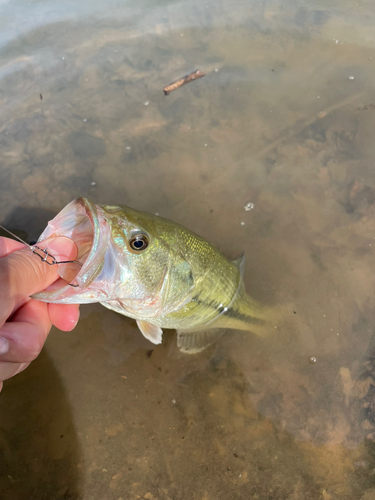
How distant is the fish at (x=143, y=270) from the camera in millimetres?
1702

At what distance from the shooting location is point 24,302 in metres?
1.95

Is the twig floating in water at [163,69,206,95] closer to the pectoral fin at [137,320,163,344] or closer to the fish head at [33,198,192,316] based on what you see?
the fish head at [33,198,192,316]

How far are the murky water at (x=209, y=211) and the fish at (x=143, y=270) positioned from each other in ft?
2.98

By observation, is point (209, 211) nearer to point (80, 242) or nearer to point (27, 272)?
point (80, 242)

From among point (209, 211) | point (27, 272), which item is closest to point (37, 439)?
point (27, 272)

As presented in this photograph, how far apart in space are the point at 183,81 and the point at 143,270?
3742 mm

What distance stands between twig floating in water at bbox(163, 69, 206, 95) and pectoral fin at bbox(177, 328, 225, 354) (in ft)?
11.8

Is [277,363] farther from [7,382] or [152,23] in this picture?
[152,23]

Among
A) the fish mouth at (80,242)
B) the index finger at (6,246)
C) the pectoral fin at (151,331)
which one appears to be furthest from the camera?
the pectoral fin at (151,331)

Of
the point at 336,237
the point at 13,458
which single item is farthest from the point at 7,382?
the point at 336,237

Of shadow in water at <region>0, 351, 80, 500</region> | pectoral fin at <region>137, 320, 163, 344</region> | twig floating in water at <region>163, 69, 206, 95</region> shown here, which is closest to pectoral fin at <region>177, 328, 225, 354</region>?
pectoral fin at <region>137, 320, 163, 344</region>

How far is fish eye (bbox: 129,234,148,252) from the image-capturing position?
6.09 ft

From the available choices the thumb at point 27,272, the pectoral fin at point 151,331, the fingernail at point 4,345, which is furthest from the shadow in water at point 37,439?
the thumb at point 27,272

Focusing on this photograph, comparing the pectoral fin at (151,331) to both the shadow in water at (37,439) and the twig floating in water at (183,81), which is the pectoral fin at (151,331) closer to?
the shadow in water at (37,439)
